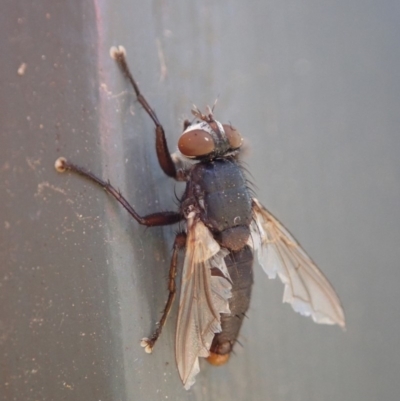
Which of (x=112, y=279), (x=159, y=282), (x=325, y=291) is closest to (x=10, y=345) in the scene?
(x=112, y=279)

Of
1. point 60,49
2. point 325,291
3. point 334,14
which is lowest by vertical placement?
point 325,291

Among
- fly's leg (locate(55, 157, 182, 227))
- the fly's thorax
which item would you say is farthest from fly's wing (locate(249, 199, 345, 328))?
fly's leg (locate(55, 157, 182, 227))

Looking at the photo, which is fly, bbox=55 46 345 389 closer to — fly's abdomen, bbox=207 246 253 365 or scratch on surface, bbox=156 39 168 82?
fly's abdomen, bbox=207 246 253 365

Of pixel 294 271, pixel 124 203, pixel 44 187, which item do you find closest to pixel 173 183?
pixel 124 203

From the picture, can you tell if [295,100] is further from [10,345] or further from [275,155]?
[10,345]

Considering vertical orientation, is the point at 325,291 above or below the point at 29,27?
below

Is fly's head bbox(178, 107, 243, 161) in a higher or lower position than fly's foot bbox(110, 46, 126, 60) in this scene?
lower
